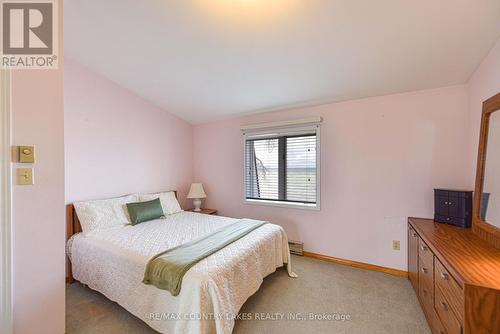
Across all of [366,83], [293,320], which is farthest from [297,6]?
[293,320]

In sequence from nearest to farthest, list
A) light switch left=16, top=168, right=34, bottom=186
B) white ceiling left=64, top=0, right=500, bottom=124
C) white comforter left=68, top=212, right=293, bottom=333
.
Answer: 1. light switch left=16, top=168, right=34, bottom=186
2. white comforter left=68, top=212, right=293, bottom=333
3. white ceiling left=64, top=0, right=500, bottom=124

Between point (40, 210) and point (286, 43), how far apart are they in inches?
88.3

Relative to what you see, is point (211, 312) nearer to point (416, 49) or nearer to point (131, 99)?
point (416, 49)

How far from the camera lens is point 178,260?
1604 millimetres

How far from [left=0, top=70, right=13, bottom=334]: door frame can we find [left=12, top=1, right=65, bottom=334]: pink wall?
3 cm

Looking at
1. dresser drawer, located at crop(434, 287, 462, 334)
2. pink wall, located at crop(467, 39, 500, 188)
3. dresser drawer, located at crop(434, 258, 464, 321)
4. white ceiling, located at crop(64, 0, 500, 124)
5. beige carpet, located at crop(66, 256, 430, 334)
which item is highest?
white ceiling, located at crop(64, 0, 500, 124)

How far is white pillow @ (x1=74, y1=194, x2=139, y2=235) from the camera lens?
7.61 ft

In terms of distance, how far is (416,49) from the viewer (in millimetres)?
1808

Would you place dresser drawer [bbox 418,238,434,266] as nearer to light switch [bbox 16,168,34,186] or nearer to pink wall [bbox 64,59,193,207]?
light switch [bbox 16,168,34,186]

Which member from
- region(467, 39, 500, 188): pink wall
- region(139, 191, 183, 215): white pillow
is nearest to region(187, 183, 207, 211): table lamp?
region(139, 191, 183, 215): white pillow

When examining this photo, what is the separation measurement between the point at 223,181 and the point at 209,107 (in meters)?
1.29

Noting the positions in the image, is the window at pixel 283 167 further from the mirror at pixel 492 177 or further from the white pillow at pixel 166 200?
the mirror at pixel 492 177

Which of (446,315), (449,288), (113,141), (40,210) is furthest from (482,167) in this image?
(113,141)

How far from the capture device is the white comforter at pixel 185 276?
1.41 m
